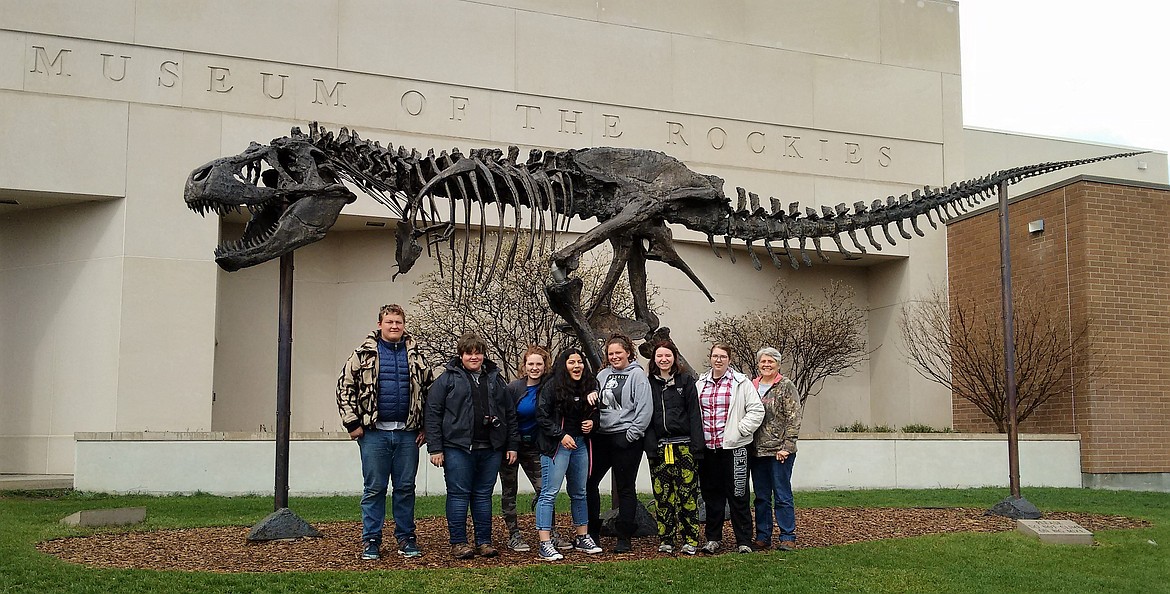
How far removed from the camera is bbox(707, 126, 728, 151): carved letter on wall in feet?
85.3

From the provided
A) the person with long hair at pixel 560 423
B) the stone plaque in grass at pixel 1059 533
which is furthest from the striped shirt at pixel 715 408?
the stone plaque in grass at pixel 1059 533

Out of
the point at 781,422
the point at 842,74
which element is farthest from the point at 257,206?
the point at 842,74

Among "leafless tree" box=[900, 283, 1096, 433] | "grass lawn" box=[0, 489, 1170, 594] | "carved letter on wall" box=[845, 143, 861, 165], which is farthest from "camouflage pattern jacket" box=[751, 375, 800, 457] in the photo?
"carved letter on wall" box=[845, 143, 861, 165]

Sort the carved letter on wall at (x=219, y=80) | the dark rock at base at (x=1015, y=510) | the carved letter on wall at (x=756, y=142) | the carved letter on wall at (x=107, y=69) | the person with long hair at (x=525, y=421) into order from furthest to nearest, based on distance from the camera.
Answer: the carved letter on wall at (x=756, y=142), the carved letter on wall at (x=219, y=80), the carved letter on wall at (x=107, y=69), the dark rock at base at (x=1015, y=510), the person with long hair at (x=525, y=421)

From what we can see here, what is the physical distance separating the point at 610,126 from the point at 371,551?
58.6 feet

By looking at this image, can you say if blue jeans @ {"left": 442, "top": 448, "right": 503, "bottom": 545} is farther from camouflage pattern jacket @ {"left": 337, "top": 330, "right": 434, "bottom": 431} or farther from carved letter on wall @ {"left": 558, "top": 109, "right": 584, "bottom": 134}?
carved letter on wall @ {"left": 558, "top": 109, "right": 584, "bottom": 134}

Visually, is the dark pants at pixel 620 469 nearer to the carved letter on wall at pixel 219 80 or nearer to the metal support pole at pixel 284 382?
the metal support pole at pixel 284 382

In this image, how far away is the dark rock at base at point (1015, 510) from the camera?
12587 mm

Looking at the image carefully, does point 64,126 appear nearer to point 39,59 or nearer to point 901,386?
point 39,59

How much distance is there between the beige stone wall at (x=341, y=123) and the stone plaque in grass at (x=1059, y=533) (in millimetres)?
15695

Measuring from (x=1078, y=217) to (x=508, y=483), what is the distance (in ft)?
54.5

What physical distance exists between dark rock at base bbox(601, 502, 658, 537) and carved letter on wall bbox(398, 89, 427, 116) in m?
15.1

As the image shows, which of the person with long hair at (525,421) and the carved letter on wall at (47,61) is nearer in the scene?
the person with long hair at (525,421)

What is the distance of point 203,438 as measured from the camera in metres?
17.3
